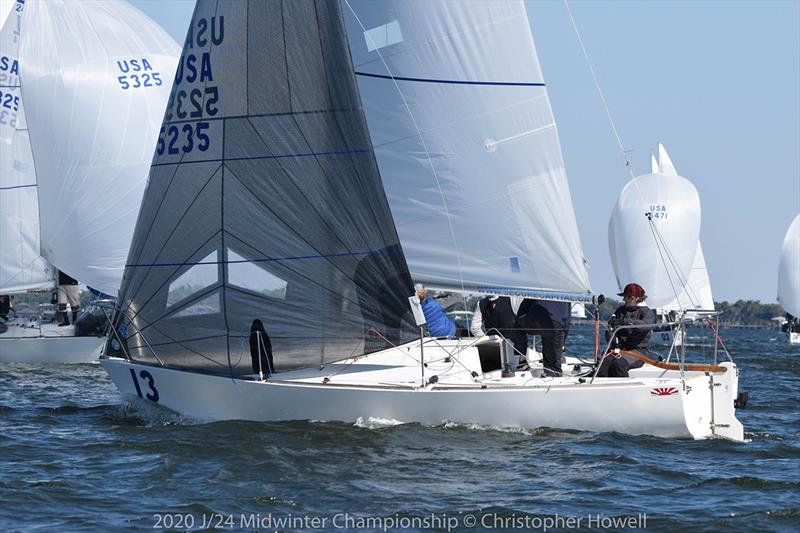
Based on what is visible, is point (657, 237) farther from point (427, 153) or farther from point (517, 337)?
point (427, 153)

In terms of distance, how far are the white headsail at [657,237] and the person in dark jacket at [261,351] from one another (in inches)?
1231

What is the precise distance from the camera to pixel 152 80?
971 inches

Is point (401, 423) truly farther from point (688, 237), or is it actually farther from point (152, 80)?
point (688, 237)

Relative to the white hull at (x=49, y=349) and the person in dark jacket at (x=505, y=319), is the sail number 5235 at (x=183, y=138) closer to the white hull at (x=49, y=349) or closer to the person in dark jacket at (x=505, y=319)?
the person in dark jacket at (x=505, y=319)

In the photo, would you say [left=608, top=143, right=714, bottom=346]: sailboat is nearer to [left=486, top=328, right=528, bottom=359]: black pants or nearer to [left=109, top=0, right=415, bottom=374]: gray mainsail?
[left=486, top=328, right=528, bottom=359]: black pants

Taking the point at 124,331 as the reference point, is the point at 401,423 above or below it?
below

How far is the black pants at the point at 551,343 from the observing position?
1283 centimetres

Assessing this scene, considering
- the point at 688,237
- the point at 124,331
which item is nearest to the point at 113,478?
the point at 124,331

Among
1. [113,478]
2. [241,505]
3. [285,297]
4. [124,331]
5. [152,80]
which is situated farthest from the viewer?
[152,80]

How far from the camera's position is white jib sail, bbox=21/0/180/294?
926 inches

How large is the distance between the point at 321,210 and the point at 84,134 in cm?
1270

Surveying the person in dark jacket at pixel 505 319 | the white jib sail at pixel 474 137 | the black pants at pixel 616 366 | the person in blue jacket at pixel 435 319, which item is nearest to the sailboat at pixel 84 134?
the person in blue jacket at pixel 435 319

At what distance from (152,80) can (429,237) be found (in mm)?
13141

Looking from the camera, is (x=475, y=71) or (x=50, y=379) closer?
(x=475, y=71)
